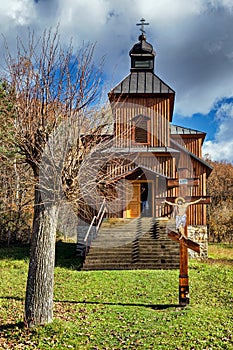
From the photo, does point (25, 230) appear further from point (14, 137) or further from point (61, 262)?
point (14, 137)

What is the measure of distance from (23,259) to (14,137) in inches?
385

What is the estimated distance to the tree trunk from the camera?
7.52 metres

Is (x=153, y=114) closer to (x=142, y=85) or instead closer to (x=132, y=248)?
(x=142, y=85)

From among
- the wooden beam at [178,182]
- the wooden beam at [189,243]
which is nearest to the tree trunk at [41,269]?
the wooden beam at [189,243]

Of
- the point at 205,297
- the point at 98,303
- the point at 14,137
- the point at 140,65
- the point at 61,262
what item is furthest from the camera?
the point at 140,65

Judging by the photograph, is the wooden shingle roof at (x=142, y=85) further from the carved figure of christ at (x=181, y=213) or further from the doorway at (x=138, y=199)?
the carved figure of christ at (x=181, y=213)

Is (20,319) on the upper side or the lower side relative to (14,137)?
lower

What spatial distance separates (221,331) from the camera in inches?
289

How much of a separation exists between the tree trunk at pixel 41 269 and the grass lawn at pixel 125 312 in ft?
0.98

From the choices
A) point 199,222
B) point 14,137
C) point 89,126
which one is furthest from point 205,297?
point 199,222

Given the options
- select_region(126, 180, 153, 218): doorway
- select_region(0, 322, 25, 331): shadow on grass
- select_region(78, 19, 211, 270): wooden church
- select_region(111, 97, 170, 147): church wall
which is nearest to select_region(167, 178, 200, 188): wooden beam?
select_region(78, 19, 211, 270): wooden church

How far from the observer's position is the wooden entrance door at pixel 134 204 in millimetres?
17875

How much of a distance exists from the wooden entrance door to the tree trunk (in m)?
10.2

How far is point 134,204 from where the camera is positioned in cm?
1797
